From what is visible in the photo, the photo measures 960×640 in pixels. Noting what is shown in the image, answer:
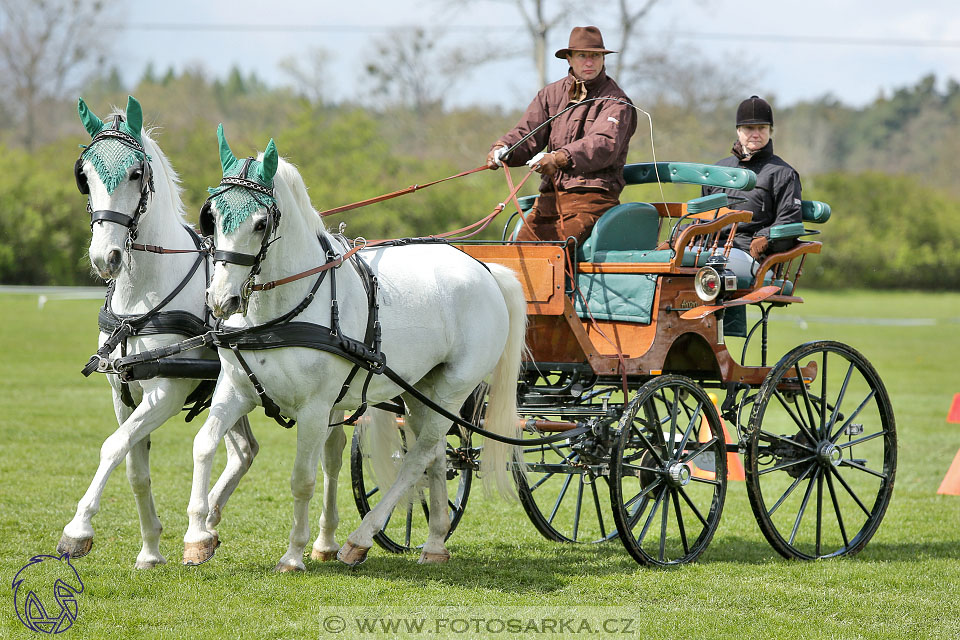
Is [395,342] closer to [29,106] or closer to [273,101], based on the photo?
[29,106]

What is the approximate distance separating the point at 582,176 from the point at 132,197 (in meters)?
2.46

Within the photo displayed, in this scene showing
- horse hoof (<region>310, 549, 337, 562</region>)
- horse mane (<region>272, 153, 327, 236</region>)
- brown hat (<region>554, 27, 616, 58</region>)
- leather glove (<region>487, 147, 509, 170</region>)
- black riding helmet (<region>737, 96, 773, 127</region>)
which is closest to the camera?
horse mane (<region>272, 153, 327, 236</region>)

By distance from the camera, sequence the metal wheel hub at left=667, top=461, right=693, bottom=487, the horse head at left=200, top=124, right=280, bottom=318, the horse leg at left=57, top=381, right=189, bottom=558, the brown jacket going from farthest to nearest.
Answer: the brown jacket → the metal wheel hub at left=667, top=461, right=693, bottom=487 → the horse leg at left=57, top=381, right=189, bottom=558 → the horse head at left=200, top=124, right=280, bottom=318

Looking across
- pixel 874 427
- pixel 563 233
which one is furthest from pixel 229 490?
pixel 874 427

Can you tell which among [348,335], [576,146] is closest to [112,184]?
[348,335]

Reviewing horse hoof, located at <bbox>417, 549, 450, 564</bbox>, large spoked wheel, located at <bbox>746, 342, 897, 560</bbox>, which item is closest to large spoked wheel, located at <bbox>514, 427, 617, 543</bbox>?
horse hoof, located at <bbox>417, 549, 450, 564</bbox>

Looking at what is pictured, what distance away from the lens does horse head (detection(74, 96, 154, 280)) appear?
14.1 feet

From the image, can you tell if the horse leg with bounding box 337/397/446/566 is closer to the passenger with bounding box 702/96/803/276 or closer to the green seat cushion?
the green seat cushion

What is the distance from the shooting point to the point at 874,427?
464 inches

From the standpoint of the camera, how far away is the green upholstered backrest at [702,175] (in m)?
5.54

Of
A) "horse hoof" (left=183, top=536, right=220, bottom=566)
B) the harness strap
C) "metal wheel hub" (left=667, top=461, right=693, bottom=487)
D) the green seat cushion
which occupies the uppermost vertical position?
the green seat cushion

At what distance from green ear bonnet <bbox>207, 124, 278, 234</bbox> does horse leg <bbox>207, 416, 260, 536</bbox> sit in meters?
1.61

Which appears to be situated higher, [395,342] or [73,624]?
[395,342]

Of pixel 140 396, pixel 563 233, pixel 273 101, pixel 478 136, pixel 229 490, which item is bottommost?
pixel 229 490
